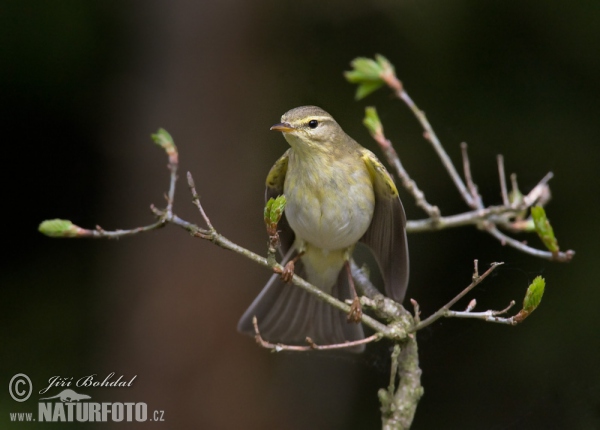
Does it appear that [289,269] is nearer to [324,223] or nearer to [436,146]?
[324,223]

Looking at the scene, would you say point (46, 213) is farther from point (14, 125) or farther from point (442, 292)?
point (442, 292)

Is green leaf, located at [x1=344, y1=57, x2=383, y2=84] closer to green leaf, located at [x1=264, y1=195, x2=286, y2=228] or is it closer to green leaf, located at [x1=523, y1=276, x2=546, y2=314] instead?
green leaf, located at [x1=264, y1=195, x2=286, y2=228]

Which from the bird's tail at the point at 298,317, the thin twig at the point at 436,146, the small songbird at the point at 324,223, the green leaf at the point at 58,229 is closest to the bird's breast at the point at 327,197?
the small songbird at the point at 324,223

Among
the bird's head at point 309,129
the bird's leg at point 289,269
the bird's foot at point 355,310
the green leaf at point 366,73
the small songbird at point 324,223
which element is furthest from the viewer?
the small songbird at point 324,223

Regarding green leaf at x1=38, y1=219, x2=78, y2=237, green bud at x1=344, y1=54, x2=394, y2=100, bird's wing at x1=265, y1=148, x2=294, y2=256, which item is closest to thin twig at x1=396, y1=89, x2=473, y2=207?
green bud at x1=344, y1=54, x2=394, y2=100

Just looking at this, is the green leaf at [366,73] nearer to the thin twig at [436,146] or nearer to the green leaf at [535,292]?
the thin twig at [436,146]

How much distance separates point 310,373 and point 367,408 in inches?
20.4

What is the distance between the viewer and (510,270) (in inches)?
190

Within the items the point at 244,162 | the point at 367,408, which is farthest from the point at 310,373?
the point at 244,162

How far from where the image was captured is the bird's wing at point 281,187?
3705 mm

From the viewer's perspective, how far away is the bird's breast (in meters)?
3.44

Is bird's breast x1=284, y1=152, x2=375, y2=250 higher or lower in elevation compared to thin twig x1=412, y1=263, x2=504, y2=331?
higher

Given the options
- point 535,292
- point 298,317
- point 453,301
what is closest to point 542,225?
point 535,292

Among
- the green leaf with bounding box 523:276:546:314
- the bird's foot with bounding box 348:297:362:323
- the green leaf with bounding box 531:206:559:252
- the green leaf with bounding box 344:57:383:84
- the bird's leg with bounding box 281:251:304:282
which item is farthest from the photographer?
the bird's leg with bounding box 281:251:304:282
